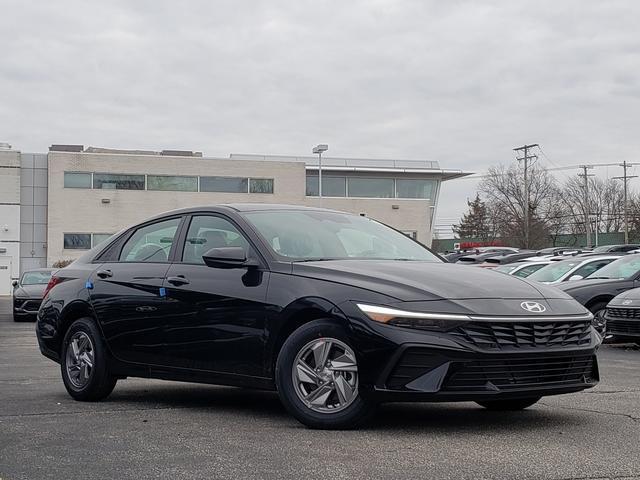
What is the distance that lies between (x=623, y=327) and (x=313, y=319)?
854cm

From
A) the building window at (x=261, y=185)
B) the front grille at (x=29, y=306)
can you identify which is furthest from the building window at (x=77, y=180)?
the front grille at (x=29, y=306)

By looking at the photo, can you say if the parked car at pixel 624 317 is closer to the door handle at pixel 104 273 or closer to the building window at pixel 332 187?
the door handle at pixel 104 273

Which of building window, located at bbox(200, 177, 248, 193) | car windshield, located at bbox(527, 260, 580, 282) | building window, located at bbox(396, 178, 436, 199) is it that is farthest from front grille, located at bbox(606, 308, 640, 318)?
building window, located at bbox(396, 178, 436, 199)

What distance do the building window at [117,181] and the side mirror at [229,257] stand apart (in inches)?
1777

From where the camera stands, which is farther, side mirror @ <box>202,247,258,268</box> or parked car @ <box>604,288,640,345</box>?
parked car @ <box>604,288,640,345</box>

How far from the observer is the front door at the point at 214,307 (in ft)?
20.9

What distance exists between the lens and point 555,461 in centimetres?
492

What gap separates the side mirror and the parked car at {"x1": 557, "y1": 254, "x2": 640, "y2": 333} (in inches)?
366

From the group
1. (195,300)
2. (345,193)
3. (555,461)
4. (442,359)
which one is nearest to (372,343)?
(442,359)

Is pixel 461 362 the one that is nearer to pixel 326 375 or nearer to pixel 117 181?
pixel 326 375

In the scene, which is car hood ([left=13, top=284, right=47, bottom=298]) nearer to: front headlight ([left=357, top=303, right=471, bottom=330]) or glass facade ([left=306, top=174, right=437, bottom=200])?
front headlight ([left=357, top=303, right=471, bottom=330])

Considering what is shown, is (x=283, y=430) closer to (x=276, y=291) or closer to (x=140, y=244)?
(x=276, y=291)

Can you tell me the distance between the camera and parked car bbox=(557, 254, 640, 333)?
15.0 metres

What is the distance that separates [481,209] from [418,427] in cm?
9237
